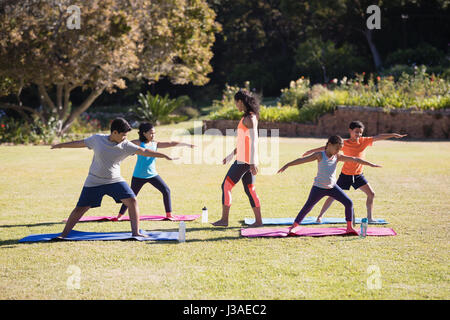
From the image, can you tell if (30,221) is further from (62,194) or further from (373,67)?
(373,67)

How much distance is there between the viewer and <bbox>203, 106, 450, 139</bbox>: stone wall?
65.0 feet

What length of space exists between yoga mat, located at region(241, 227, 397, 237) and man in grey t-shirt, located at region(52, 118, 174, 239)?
65.8 inches

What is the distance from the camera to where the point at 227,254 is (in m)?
6.51

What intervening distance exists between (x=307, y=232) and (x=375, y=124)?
1412cm

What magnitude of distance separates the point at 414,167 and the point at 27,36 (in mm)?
13221

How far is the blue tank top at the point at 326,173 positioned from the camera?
7312 millimetres

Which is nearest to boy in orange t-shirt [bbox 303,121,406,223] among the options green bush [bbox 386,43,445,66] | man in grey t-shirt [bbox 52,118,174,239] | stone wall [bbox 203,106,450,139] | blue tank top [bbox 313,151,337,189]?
blue tank top [bbox 313,151,337,189]

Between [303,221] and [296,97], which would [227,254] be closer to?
[303,221]

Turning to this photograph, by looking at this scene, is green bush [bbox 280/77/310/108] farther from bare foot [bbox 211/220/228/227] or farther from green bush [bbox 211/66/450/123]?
bare foot [bbox 211/220/228/227]

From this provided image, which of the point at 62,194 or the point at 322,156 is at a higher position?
the point at 322,156

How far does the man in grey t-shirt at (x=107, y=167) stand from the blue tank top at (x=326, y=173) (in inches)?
82.0

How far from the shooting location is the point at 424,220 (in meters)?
8.38

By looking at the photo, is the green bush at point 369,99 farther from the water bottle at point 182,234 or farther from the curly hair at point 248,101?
the water bottle at point 182,234
